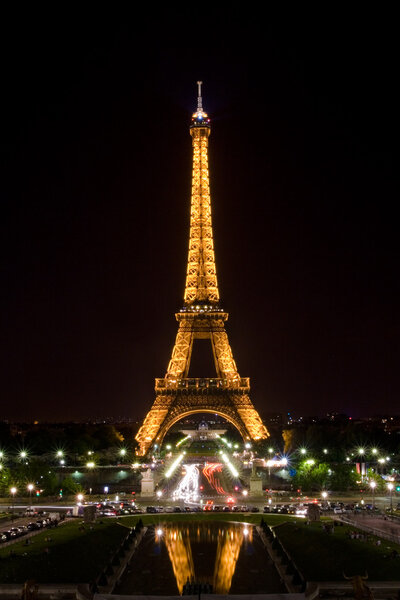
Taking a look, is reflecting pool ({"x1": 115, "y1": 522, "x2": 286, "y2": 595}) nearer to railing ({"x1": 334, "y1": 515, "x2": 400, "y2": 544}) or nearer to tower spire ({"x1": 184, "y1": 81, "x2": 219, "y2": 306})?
railing ({"x1": 334, "y1": 515, "x2": 400, "y2": 544})

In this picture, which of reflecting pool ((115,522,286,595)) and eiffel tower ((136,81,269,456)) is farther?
eiffel tower ((136,81,269,456))

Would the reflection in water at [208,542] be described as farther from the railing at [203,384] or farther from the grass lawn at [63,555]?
the railing at [203,384]

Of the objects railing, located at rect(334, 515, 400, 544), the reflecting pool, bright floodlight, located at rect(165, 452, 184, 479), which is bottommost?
the reflecting pool

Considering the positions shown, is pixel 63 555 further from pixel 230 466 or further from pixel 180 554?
pixel 230 466

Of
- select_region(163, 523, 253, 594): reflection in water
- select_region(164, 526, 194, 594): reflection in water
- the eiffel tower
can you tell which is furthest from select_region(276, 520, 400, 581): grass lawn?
the eiffel tower

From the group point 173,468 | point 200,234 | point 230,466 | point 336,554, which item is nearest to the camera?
point 336,554

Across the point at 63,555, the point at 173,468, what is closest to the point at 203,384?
the point at 173,468
